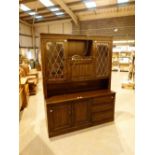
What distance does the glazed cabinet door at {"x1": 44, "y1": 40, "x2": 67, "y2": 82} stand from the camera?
315 cm

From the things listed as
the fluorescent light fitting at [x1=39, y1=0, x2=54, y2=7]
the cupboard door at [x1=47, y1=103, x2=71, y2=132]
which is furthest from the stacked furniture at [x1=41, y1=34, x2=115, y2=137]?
the fluorescent light fitting at [x1=39, y1=0, x2=54, y2=7]

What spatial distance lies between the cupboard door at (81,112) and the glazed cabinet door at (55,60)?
63 centimetres

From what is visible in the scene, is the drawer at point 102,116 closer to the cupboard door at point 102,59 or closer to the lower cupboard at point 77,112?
the lower cupboard at point 77,112

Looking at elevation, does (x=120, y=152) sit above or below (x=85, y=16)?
below

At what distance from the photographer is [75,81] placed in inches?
140

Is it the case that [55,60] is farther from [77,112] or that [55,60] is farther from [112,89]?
[112,89]

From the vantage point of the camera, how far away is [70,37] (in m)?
3.26

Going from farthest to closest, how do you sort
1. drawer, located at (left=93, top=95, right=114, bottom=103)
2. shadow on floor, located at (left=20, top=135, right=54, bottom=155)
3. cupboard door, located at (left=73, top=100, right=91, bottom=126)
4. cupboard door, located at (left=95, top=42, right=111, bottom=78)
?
cupboard door, located at (left=95, top=42, right=111, bottom=78), drawer, located at (left=93, top=95, right=114, bottom=103), cupboard door, located at (left=73, top=100, right=91, bottom=126), shadow on floor, located at (left=20, top=135, right=54, bottom=155)

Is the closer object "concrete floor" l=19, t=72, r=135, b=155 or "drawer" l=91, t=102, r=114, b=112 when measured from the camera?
"concrete floor" l=19, t=72, r=135, b=155

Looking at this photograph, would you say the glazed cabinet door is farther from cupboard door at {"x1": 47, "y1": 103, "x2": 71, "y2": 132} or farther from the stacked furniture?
cupboard door at {"x1": 47, "y1": 103, "x2": 71, "y2": 132}

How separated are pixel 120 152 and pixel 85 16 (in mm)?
10389

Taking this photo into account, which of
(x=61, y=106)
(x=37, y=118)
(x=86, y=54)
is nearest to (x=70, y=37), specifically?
(x=86, y=54)
